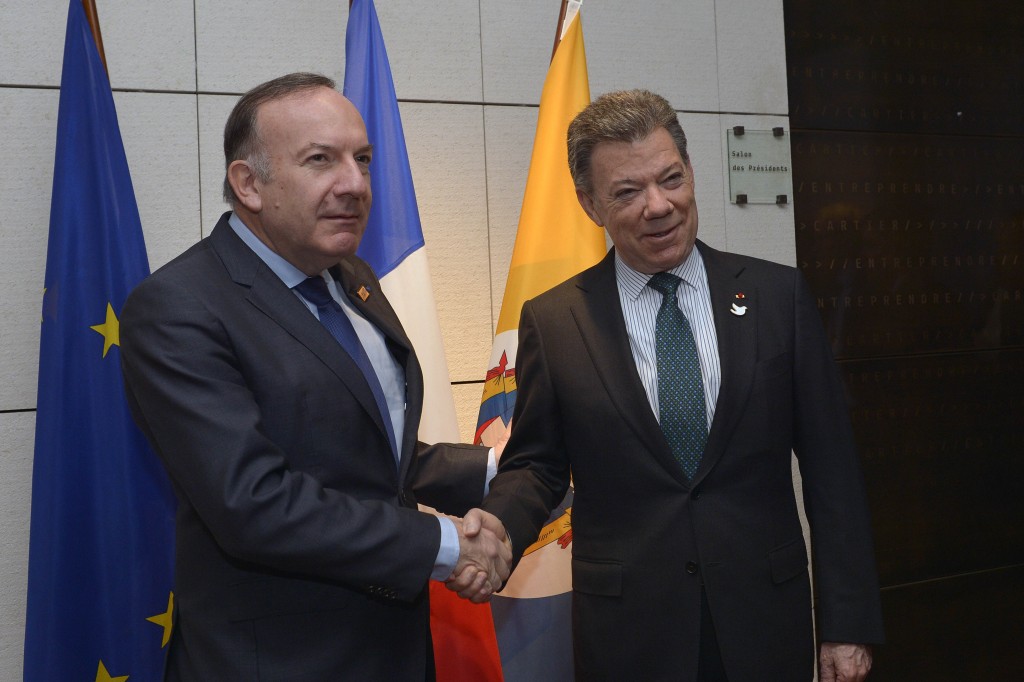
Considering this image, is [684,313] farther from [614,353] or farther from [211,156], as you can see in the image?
[211,156]

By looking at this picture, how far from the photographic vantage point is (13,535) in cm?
262

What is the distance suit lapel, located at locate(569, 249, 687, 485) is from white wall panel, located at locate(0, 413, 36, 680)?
1.65 m

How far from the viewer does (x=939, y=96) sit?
12.2 ft

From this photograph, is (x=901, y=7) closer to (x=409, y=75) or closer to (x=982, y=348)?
(x=982, y=348)

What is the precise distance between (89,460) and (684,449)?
4.97 feet

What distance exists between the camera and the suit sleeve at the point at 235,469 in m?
1.49

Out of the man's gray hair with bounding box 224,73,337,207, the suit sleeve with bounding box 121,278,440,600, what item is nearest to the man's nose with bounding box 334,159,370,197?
the man's gray hair with bounding box 224,73,337,207

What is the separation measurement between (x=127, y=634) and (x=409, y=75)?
6.01 ft

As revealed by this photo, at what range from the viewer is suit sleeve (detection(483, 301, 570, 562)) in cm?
198

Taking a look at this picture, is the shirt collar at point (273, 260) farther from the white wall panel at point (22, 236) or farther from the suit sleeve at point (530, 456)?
the white wall panel at point (22, 236)

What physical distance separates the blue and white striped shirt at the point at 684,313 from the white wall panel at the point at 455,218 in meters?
1.09

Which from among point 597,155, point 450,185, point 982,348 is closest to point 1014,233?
point 982,348

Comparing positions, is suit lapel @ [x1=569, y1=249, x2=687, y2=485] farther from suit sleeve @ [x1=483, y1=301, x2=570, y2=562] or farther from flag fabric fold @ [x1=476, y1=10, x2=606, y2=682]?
flag fabric fold @ [x1=476, y1=10, x2=606, y2=682]

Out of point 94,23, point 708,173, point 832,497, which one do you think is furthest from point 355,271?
point 708,173
